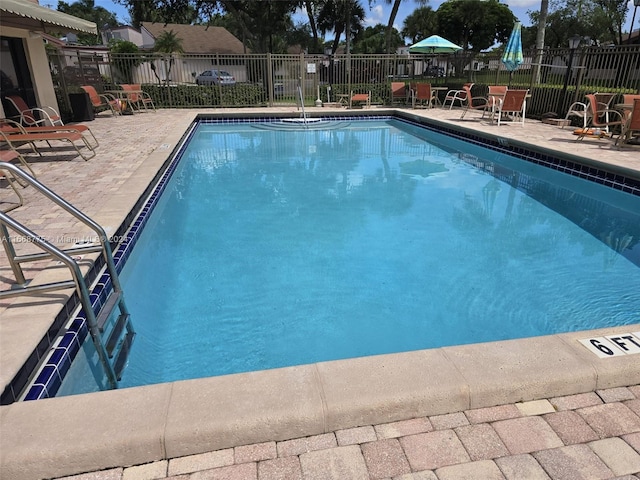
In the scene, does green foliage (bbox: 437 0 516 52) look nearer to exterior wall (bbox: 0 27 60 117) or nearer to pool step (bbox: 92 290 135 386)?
exterior wall (bbox: 0 27 60 117)

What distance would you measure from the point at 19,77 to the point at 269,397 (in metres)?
10.7

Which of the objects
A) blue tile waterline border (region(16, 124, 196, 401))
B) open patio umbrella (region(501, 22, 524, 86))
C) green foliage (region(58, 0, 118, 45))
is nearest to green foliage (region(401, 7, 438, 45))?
open patio umbrella (region(501, 22, 524, 86))

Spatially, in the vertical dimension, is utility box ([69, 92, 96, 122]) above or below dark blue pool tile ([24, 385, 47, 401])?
above

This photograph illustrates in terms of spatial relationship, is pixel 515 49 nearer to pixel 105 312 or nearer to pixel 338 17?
pixel 105 312

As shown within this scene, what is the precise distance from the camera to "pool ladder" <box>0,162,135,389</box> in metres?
2.29

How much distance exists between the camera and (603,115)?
352 inches

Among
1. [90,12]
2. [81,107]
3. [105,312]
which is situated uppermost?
[90,12]

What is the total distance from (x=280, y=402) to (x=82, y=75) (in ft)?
48.6

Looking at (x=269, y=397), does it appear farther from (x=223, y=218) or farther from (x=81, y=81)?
(x=81, y=81)

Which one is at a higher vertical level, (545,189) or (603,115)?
(603,115)

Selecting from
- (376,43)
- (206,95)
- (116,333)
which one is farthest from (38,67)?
(376,43)

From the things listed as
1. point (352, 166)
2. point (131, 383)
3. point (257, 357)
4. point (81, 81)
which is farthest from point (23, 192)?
point (81, 81)

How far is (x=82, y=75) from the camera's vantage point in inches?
526

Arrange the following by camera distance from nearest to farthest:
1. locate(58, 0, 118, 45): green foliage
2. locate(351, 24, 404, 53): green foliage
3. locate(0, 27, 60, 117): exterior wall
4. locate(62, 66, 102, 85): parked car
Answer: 1. locate(0, 27, 60, 117): exterior wall
2. locate(62, 66, 102, 85): parked car
3. locate(351, 24, 404, 53): green foliage
4. locate(58, 0, 118, 45): green foliage
